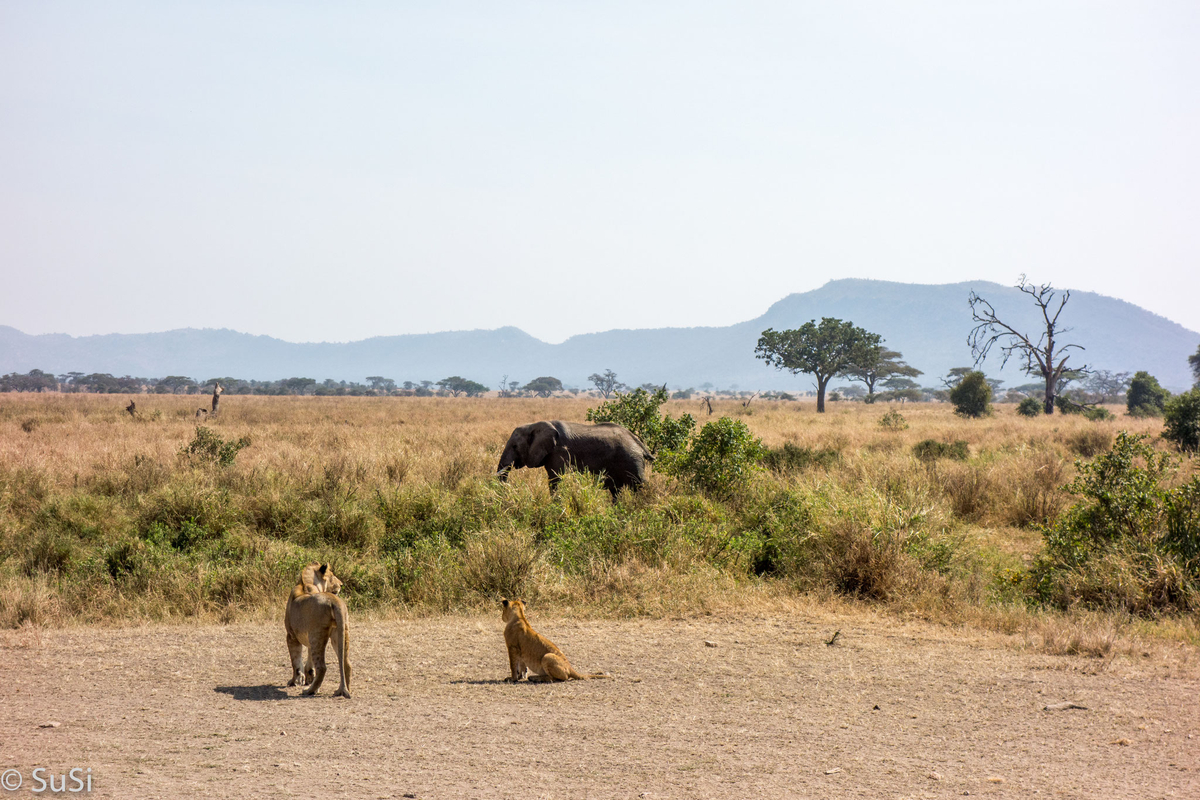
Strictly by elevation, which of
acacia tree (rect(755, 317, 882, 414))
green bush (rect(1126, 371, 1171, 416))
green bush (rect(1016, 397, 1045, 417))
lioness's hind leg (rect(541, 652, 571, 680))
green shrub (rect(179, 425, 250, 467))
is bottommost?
lioness's hind leg (rect(541, 652, 571, 680))

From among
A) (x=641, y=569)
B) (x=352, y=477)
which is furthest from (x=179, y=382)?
(x=641, y=569)

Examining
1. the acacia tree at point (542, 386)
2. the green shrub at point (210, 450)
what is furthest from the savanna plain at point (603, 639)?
the acacia tree at point (542, 386)

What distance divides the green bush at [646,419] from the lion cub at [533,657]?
962 cm

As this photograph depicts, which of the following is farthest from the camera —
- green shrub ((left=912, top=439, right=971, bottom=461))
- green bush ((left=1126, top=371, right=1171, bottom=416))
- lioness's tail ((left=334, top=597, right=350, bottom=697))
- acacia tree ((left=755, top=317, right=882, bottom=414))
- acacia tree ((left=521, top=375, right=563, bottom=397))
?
acacia tree ((left=521, top=375, right=563, bottom=397))

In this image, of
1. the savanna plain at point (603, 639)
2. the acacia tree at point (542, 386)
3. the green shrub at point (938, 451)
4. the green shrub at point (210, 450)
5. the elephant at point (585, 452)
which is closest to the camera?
the savanna plain at point (603, 639)

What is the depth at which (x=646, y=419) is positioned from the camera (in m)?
16.8

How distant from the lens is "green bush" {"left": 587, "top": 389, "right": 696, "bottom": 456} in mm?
15625

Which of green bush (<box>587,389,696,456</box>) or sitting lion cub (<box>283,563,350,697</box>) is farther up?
green bush (<box>587,389,696,456</box>)

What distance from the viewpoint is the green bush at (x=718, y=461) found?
1290 centimetres

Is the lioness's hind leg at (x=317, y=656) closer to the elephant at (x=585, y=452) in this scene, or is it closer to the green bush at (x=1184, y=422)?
the elephant at (x=585, y=452)

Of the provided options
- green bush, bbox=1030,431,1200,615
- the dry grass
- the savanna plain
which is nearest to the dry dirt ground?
the savanna plain

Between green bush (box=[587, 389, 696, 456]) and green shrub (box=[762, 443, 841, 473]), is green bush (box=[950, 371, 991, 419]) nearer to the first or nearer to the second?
green shrub (box=[762, 443, 841, 473])

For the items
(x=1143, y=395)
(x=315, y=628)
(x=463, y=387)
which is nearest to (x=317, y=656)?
(x=315, y=628)

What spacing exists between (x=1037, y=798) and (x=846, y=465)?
1218 cm
